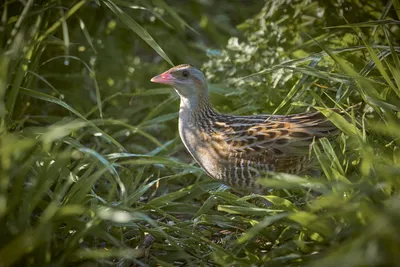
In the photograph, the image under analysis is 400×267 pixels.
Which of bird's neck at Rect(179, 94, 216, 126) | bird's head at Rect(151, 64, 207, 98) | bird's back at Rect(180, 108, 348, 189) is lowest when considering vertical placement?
bird's back at Rect(180, 108, 348, 189)

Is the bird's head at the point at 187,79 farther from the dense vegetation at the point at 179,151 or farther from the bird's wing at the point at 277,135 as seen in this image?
the bird's wing at the point at 277,135

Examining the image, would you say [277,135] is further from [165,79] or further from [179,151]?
[179,151]

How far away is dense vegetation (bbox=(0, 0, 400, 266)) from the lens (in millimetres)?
2412

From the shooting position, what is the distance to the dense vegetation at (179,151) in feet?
7.91

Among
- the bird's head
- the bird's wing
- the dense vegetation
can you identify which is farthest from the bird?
the bird's head

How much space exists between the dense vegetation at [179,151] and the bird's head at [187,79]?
10.4 inches

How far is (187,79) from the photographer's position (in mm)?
3898

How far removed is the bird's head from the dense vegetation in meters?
0.26

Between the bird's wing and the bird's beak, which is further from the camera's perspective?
the bird's beak

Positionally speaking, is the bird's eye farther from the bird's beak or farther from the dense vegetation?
the dense vegetation

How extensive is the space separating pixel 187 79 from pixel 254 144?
2.32 feet

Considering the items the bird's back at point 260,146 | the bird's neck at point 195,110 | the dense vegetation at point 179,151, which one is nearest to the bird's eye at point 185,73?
the bird's neck at point 195,110

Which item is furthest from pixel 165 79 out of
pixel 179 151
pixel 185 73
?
pixel 179 151

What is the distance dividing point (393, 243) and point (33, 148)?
1489mm
